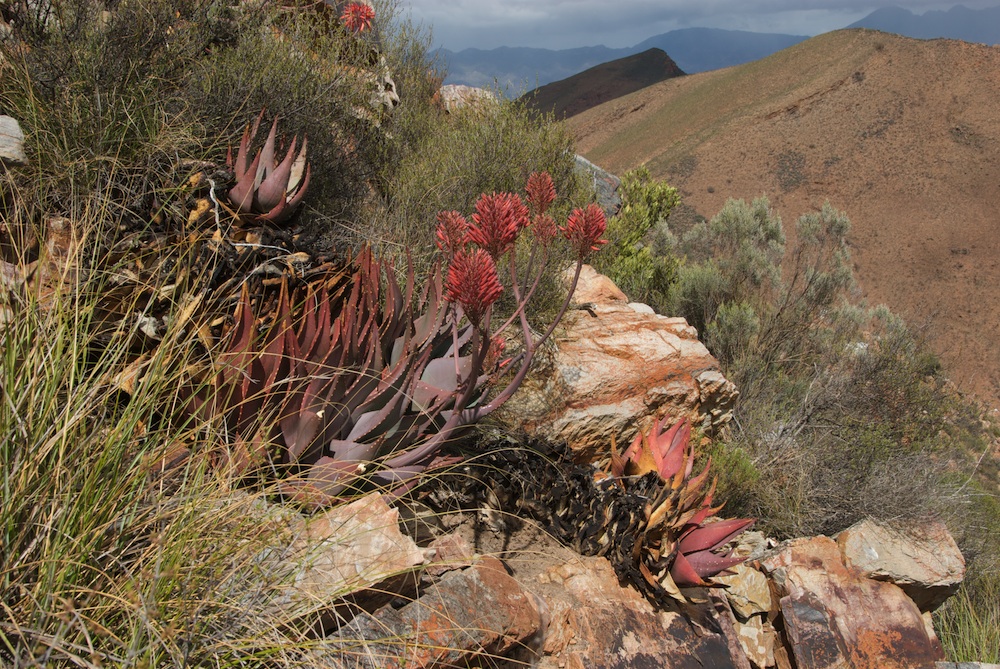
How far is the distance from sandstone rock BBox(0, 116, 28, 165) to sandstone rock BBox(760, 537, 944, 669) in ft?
15.0

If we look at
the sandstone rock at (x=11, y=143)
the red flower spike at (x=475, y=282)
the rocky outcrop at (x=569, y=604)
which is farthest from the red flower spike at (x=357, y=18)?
the rocky outcrop at (x=569, y=604)

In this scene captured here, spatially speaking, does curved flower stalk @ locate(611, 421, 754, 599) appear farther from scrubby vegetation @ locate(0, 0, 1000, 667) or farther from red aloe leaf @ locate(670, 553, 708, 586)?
scrubby vegetation @ locate(0, 0, 1000, 667)

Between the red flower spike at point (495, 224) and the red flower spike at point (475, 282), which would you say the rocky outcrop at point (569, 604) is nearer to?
the red flower spike at point (475, 282)

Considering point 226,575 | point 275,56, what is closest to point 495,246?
point 226,575

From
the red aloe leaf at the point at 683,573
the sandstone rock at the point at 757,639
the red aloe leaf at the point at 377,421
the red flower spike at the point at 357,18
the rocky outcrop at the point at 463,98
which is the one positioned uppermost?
the red flower spike at the point at 357,18

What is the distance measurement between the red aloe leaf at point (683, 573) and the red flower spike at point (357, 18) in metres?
6.49

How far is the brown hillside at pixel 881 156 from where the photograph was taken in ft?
93.2

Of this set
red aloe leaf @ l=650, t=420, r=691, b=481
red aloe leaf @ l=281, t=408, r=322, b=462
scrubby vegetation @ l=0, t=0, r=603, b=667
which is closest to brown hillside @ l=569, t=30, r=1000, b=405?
red aloe leaf @ l=650, t=420, r=691, b=481

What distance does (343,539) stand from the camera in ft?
6.57

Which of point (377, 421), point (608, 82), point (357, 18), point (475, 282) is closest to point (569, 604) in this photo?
point (377, 421)

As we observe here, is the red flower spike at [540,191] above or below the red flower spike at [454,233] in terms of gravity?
above

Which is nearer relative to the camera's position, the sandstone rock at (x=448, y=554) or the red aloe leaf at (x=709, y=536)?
the sandstone rock at (x=448, y=554)

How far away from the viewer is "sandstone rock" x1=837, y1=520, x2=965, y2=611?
4.22 metres

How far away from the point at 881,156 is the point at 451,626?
130 feet
